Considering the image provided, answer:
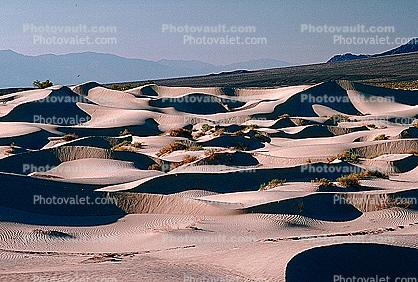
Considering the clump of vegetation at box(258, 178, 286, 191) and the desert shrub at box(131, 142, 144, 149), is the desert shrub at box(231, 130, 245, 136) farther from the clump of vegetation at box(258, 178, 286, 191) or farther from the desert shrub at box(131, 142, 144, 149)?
the clump of vegetation at box(258, 178, 286, 191)

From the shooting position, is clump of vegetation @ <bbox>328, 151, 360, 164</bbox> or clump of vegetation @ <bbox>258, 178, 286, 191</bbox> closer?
clump of vegetation @ <bbox>258, 178, 286, 191</bbox>

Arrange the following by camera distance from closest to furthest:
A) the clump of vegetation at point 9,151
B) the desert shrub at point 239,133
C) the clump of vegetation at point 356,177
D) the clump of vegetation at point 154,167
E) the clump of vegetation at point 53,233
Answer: the clump of vegetation at point 53,233 → the clump of vegetation at point 356,177 → the clump of vegetation at point 154,167 → the clump of vegetation at point 9,151 → the desert shrub at point 239,133

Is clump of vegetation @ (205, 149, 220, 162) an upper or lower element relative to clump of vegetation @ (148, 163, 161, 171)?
upper

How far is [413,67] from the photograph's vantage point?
9181 cm

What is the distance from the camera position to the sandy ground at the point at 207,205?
25.7 feet

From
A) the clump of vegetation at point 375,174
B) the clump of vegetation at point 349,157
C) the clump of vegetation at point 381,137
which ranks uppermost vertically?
the clump of vegetation at point 381,137

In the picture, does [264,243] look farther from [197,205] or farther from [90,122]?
[90,122]

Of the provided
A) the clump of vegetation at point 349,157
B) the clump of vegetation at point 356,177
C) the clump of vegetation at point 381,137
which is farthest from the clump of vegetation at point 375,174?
the clump of vegetation at point 381,137

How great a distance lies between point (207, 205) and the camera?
12.1m

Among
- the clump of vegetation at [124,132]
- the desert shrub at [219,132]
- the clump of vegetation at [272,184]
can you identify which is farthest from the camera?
the clump of vegetation at [124,132]

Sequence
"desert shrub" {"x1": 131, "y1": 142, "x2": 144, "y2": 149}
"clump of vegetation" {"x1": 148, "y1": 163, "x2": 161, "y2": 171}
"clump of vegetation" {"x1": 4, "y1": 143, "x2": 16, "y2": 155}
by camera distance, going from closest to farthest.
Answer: "clump of vegetation" {"x1": 148, "y1": 163, "x2": 161, "y2": 171} → "clump of vegetation" {"x1": 4, "y1": 143, "x2": 16, "y2": 155} → "desert shrub" {"x1": 131, "y1": 142, "x2": 144, "y2": 149}

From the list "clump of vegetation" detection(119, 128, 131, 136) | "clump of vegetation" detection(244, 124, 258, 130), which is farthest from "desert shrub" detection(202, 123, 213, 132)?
"clump of vegetation" detection(119, 128, 131, 136)

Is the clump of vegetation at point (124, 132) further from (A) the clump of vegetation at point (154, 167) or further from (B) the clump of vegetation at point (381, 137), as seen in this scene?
(B) the clump of vegetation at point (381, 137)

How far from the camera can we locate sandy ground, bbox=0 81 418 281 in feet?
25.7
